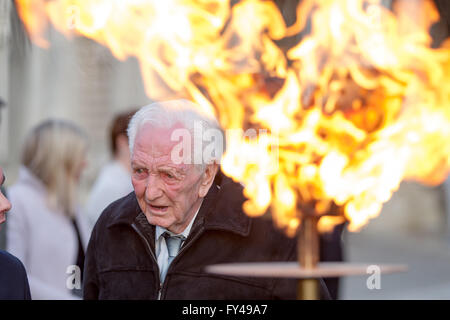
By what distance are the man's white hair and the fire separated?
0.07 m

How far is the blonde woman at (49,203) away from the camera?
10.4ft

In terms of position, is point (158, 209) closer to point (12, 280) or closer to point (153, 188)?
point (153, 188)

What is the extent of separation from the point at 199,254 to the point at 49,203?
1095 mm

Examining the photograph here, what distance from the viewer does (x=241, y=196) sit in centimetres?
260

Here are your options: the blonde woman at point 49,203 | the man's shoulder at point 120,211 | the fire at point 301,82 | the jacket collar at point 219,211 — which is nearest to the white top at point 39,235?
the blonde woman at point 49,203

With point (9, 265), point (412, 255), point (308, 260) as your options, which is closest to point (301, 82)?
point (308, 260)

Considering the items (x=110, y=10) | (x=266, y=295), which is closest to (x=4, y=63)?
(x=110, y=10)

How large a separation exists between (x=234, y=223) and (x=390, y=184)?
1.55 feet

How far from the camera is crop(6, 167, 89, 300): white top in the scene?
Result: 3.06 metres

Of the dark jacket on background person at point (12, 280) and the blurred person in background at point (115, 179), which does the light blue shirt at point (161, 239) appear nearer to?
the blurred person in background at point (115, 179)

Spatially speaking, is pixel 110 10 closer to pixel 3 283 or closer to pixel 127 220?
pixel 127 220

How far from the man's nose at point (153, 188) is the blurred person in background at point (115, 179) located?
0.56ft

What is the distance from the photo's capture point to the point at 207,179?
2541mm

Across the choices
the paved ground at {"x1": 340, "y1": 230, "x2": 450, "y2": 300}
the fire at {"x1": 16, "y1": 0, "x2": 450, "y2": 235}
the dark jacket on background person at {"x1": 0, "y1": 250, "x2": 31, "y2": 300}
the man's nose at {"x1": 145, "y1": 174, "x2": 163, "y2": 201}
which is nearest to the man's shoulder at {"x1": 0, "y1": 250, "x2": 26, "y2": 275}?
the dark jacket on background person at {"x1": 0, "y1": 250, "x2": 31, "y2": 300}
